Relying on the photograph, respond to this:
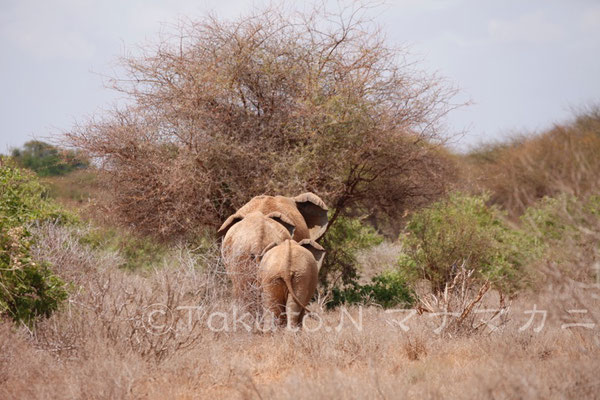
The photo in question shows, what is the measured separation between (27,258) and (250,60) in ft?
21.9

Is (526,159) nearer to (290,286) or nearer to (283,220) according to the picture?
(283,220)

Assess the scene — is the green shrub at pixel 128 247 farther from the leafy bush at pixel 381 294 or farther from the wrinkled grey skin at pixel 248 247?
the wrinkled grey skin at pixel 248 247

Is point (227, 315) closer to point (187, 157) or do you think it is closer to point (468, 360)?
point (468, 360)

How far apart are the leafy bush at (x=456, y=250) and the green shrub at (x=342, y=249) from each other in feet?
3.48

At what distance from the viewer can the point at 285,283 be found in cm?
821

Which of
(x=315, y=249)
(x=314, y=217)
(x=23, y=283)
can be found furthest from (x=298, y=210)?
(x=23, y=283)

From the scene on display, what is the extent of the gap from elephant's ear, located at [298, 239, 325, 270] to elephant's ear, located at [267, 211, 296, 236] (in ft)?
1.45

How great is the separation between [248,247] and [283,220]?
3.42 feet

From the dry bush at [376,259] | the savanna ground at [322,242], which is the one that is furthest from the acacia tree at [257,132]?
the dry bush at [376,259]

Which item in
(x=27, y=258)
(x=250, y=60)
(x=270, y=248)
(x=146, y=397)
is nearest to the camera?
(x=146, y=397)

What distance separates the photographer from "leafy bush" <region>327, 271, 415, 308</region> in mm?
12992

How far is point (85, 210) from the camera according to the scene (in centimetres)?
1345

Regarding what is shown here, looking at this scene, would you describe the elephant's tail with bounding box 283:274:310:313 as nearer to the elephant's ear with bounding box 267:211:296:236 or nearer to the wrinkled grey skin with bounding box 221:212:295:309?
the wrinkled grey skin with bounding box 221:212:295:309

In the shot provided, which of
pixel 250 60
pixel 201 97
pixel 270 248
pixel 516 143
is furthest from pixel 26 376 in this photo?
pixel 516 143
